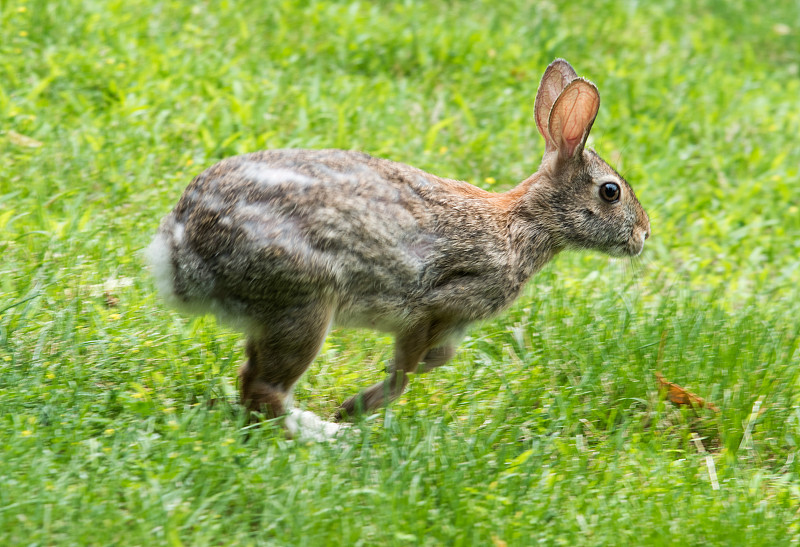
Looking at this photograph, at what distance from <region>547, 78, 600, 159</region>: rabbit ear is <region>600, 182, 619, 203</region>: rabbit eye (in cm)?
24

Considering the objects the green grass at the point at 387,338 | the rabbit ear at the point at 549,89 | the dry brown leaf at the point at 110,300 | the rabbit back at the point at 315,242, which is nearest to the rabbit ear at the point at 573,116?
the rabbit ear at the point at 549,89

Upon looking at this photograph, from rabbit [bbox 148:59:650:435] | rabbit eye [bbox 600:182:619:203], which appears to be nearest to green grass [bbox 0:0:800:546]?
rabbit [bbox 148:59:650:435]

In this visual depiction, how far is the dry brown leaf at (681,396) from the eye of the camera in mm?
5031

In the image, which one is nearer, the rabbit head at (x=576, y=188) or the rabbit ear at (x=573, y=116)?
the rabbit ear at (x=573, y=116)

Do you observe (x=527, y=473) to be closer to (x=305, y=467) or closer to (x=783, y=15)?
(x=305, y=467)

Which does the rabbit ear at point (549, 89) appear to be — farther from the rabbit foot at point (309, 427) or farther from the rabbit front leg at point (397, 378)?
the rabbit foot at point (309, 427)

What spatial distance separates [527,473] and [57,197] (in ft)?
10.9

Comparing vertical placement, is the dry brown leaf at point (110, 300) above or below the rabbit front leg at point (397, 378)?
below

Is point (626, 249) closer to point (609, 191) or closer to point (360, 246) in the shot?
point (609, 191)

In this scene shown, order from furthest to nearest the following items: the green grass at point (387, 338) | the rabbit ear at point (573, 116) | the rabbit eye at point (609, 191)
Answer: the rabbit eye at point (609, 191), the rabbit ear at point (573, 116), the green grass at point (387, 338)

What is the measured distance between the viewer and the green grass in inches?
153

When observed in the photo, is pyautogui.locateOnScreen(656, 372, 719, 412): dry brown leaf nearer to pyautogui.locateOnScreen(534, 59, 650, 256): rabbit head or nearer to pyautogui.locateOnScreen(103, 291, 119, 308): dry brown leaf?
pyautogui.locateOnScreen(534, 59, 650, 256): rabbit head

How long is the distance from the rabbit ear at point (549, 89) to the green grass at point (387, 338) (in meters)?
1.02

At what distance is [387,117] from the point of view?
7.44 meters
